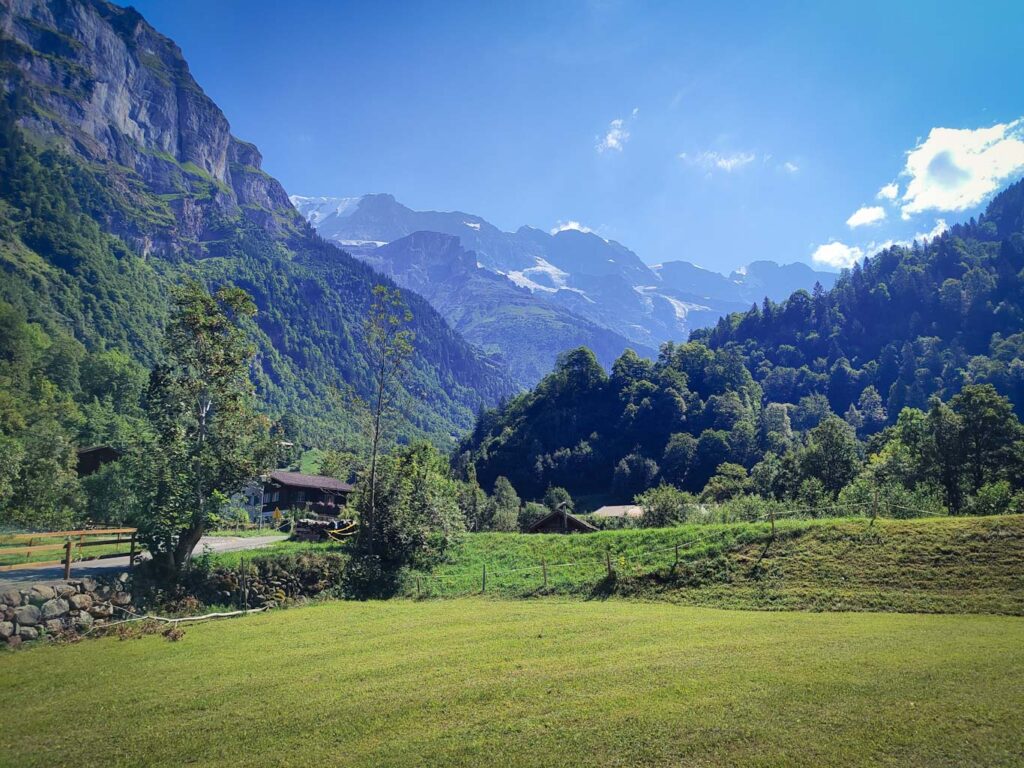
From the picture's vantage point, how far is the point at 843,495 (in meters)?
49.7

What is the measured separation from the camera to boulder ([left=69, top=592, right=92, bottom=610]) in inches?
795

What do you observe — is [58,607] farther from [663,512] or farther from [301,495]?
[301,495]

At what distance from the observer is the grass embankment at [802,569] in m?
21.8

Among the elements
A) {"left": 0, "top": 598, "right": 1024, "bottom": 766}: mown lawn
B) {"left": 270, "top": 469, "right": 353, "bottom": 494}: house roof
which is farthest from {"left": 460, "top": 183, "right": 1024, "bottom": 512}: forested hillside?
{"left": 0, "top": 598, "right": 1024, "bottom": 766}: mown lawn

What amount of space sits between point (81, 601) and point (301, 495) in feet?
217

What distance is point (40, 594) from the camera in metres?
19.1

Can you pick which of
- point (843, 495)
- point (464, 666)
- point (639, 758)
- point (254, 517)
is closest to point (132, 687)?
point (464, 666)

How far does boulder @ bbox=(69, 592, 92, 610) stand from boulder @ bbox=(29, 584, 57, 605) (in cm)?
78

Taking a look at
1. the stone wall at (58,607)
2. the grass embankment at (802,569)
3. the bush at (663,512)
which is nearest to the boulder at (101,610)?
the stone wall at (58,607)

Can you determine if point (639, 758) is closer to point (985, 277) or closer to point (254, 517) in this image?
point (254, 517)

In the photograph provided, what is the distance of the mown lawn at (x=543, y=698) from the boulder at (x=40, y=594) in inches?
87.5

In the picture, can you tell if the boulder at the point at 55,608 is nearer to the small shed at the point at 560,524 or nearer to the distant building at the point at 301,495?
the small shed at the point at 560,524

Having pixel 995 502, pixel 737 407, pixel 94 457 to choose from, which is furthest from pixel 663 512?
pixel 737 407

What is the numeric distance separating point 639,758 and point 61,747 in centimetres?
963
